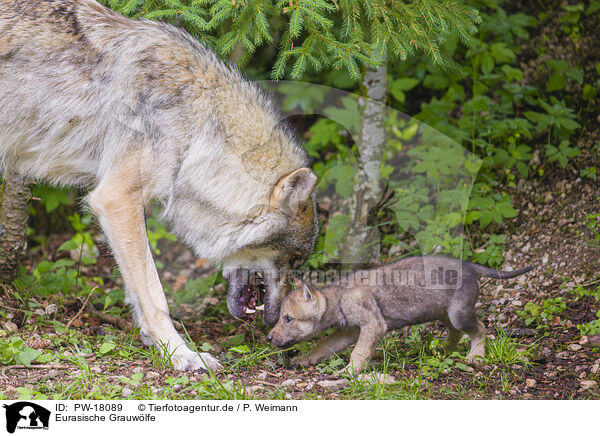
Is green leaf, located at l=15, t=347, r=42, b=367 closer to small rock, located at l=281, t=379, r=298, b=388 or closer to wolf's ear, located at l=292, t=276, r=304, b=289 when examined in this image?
small rock, located at l=281, t=379, r=298, b=388

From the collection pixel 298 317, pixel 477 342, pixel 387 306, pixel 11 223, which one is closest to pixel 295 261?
pixel 298 317

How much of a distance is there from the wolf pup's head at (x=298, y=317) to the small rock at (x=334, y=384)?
37cm

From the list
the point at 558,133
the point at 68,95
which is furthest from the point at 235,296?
the point at 558,133

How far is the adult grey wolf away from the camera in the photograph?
13.7 ft

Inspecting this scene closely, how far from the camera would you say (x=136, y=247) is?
4.20m

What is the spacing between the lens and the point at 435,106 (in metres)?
6.55

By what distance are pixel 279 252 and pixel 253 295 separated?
43 centimetres
